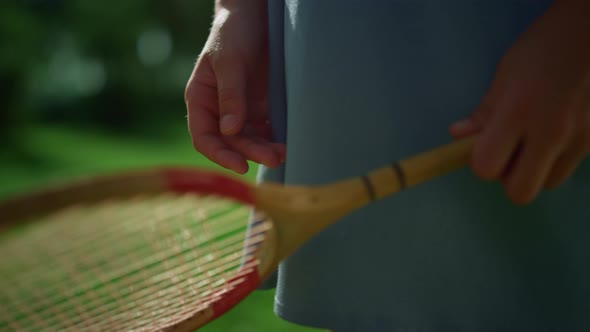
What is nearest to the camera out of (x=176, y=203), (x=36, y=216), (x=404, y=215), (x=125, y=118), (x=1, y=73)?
(x=36, y=216)

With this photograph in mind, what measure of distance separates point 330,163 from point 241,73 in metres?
0.16

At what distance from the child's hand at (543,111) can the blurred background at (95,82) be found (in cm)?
224

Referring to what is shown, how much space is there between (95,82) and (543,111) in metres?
3.73

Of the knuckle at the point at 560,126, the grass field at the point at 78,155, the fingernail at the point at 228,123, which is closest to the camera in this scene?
the knuckle at the point at 560,126

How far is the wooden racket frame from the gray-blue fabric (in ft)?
0.29

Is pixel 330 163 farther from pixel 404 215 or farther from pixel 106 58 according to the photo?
pixel 106 58

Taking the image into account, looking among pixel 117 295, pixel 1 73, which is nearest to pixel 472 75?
pixel 117 295

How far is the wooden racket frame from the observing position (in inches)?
22.9

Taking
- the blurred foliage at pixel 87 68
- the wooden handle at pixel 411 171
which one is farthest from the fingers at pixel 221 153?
the blurred foliage at pixel 87 68

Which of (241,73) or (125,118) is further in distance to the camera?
(125,118)

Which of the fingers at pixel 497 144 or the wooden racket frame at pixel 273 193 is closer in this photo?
the wooden racket frame at pixel 273 193

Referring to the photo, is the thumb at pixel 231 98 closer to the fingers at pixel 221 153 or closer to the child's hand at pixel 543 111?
the fingers at pixel 221 153

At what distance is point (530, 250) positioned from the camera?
81cm

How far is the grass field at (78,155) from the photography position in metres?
2.85
